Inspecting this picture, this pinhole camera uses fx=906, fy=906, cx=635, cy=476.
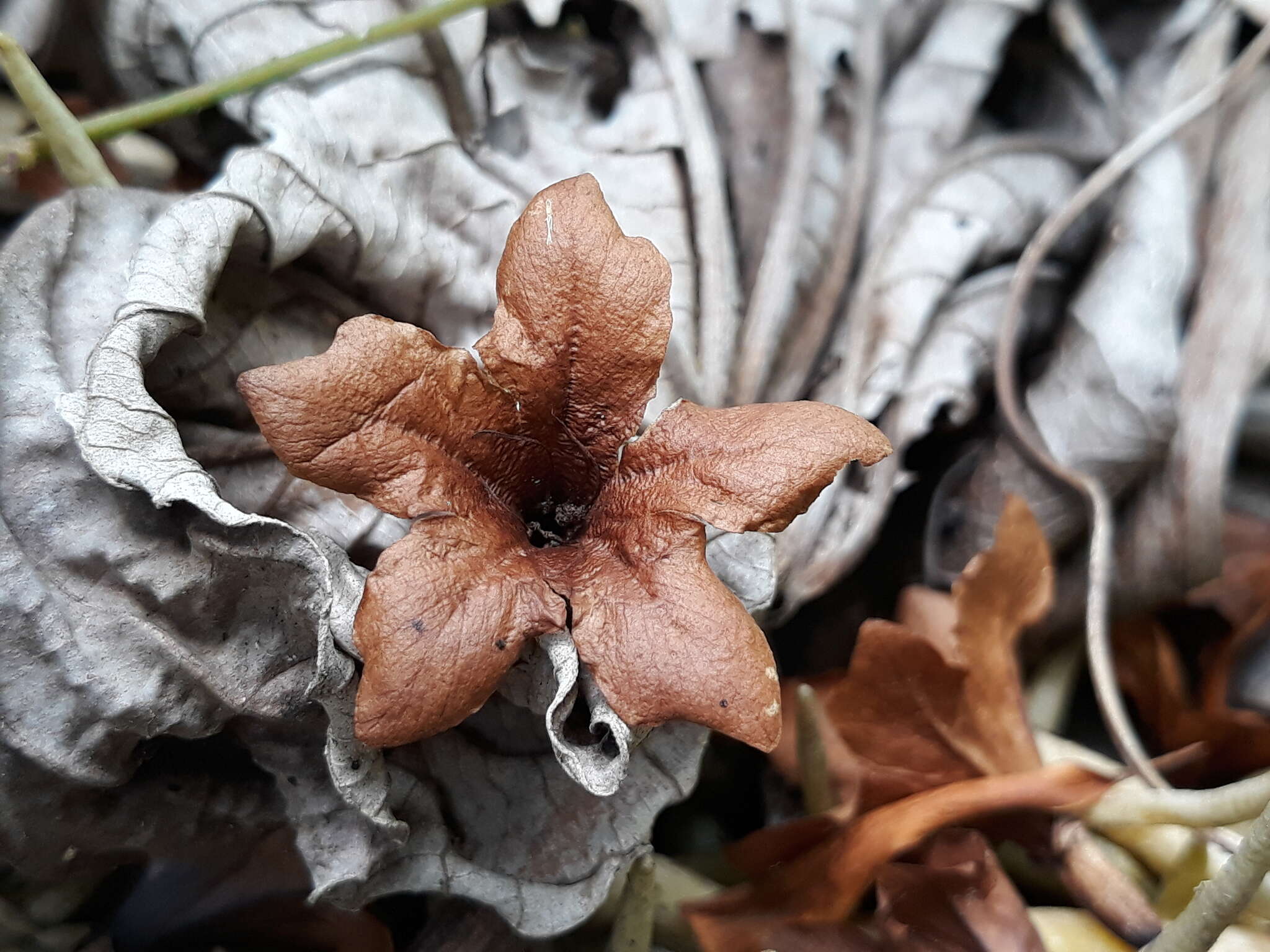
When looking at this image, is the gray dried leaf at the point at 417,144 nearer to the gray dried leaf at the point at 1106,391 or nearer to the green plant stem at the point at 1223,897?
the gray dried leaf at the point at 1106,391

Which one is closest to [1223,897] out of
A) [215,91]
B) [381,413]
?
[381,413]

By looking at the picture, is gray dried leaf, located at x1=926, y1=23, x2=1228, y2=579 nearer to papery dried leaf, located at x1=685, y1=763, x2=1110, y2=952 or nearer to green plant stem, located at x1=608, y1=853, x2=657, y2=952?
papery dried leaf, located at x1=685, y1=763, x2=1110, y2=952

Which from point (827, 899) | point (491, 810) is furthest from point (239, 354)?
point (827, 899)

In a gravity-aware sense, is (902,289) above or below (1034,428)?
above

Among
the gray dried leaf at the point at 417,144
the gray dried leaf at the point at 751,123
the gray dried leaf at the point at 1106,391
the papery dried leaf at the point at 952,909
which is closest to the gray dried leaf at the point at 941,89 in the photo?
the gray dried leaf at the point at 751,123

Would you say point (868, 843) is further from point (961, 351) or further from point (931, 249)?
point (931, 249)

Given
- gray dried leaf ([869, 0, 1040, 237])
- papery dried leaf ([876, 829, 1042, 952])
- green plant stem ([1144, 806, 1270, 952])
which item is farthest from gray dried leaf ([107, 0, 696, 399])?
green plant stem ([1144, 806, 1270, 952])

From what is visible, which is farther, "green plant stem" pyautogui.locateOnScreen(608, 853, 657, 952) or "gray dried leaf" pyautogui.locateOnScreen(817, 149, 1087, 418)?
"gray dried leaf" pyautogui.locateOnScreen(817, 149, 1087, 418)
